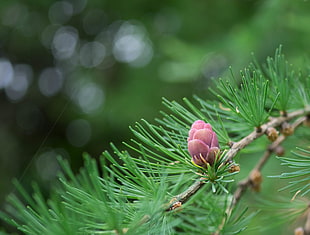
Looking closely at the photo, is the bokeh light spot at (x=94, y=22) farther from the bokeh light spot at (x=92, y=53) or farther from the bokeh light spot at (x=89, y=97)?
the bokeh light spot at (x=89, y=97)

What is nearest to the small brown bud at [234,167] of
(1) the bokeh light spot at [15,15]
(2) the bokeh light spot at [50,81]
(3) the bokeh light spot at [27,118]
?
(1) the bokeh light spot at [15,15]

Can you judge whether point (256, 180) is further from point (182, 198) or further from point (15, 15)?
point (15, 15)

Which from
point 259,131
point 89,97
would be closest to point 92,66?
point 89,97

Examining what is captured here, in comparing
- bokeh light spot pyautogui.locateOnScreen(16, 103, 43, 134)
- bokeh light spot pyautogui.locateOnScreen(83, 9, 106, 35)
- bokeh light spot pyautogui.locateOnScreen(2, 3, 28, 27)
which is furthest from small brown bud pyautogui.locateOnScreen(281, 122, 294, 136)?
bokeh light spot pyautogui.locateOnScreen(16, 103, 43, 134)

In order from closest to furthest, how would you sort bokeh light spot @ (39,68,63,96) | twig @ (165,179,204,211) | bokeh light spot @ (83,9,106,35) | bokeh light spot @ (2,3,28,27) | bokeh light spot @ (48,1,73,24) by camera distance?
twig @ (165,179,204,211) → bokeh light spot @ (2,3,28,27) → bokeh light spot @ (48,1,73,24) → bokeh light spot @ (83,9,106,35) → bokeh light spot @ (39,68,63,96)

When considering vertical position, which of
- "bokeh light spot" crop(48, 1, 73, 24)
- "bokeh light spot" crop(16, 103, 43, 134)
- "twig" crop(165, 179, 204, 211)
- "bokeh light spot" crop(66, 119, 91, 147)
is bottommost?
"bokeh light spot" crop(16, 103, 43, 134)

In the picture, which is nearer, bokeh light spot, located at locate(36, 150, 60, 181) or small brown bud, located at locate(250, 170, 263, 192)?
small brown bud, located at locate(250, 170, 263, 192)

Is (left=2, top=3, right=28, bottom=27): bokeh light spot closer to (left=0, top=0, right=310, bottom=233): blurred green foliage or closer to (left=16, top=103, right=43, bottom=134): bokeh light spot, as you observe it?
(left=0, top=0, right=310, bottom=233): blurred green foliage

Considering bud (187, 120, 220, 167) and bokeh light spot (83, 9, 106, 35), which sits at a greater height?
bokeh light spot (83, 9, 106, 35)

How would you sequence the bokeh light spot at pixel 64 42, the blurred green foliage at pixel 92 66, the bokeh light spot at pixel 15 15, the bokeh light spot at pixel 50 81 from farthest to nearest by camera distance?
the bokeh light spot at pixel 50 81 → the bokeh light spot at pixel 64 42 → the bokeh light spot at pixel 15 15 → the blurred green foliage at pixel 92 66
